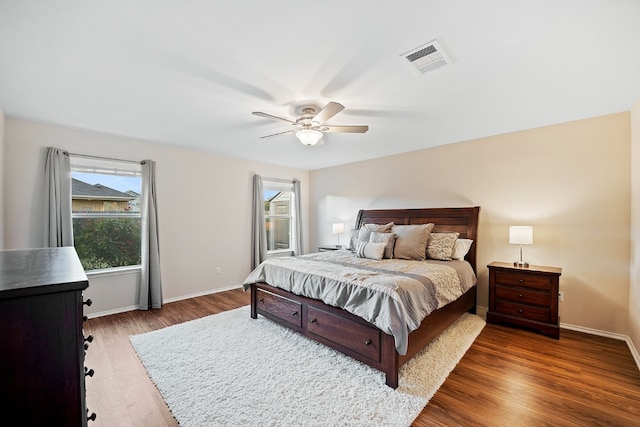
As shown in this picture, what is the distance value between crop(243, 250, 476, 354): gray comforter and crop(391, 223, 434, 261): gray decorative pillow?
0.65 ft

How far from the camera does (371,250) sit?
3.82m

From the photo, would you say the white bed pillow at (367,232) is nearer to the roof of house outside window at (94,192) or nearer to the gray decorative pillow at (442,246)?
the gray decorative pillow at (442,246)

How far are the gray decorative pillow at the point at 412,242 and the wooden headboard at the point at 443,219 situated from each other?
281 mm

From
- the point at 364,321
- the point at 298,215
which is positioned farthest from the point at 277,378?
the point at 298,215

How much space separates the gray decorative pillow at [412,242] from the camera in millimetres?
3756

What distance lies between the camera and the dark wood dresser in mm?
801

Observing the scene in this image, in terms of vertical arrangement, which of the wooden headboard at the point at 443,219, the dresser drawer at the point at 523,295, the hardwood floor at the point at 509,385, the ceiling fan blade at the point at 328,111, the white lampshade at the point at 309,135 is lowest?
the hardwood floor at the point at 509,385

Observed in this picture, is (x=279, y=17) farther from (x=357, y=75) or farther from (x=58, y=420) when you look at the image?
(x=58, y=420)

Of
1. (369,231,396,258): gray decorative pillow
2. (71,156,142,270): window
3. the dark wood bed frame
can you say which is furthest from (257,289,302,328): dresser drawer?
(71,156,142,270): window

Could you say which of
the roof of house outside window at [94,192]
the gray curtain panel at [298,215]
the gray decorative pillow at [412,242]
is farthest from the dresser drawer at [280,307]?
the gray curtain panel at [298,215]

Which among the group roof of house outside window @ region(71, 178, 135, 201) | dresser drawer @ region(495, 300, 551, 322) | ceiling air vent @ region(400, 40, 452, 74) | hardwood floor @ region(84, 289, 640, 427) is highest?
ceiling air vent @ region(400, 40, 452, 74)

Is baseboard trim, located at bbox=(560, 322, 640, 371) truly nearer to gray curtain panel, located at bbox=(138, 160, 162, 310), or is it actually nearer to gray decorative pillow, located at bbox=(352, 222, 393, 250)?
gray decorative pillow, located at bbox=(352, 222, 393, 250)

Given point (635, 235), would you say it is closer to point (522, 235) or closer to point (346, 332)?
point (522, 235)

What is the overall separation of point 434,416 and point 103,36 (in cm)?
337
